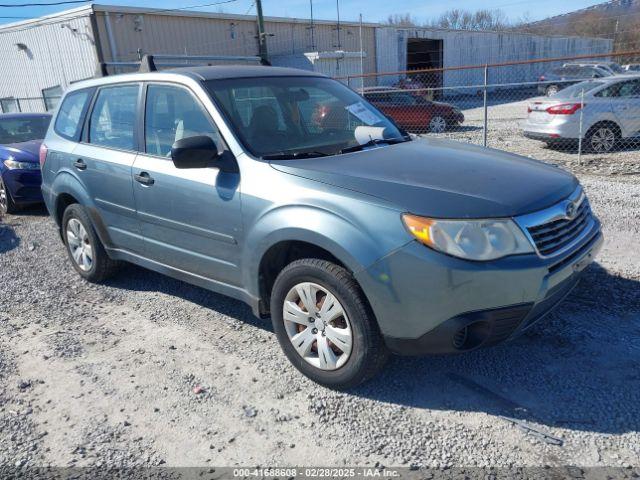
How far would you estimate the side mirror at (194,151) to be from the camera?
3.33 m

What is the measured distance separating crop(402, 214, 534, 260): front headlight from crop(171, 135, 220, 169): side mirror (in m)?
1.36

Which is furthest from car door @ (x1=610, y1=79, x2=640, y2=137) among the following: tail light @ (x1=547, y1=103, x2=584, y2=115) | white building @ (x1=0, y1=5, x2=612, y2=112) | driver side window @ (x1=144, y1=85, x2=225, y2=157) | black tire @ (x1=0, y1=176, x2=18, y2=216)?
black tire @ (x1=0, y1=176, x2=18, y2=216)

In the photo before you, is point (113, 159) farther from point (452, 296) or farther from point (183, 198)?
point (452, 296)

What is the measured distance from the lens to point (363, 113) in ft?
14.3

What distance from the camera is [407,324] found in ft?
9.15

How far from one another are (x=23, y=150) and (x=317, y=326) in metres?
6.94

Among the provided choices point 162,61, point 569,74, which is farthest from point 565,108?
point 569,74

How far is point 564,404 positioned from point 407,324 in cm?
102

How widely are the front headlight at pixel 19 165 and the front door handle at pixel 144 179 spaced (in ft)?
16.2

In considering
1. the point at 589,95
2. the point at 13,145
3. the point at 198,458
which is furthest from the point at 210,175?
the point at 589,95

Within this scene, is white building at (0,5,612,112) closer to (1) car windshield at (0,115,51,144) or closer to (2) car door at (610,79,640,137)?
(2) car door at (610,79,640,137)

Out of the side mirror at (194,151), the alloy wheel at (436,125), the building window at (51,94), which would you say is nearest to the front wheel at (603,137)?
the alloy wheel at (436,125)

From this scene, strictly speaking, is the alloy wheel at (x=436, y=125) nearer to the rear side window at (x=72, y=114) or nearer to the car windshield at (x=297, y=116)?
the car windshield at (x=297, y=116)

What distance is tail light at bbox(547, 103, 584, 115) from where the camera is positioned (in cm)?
1039
